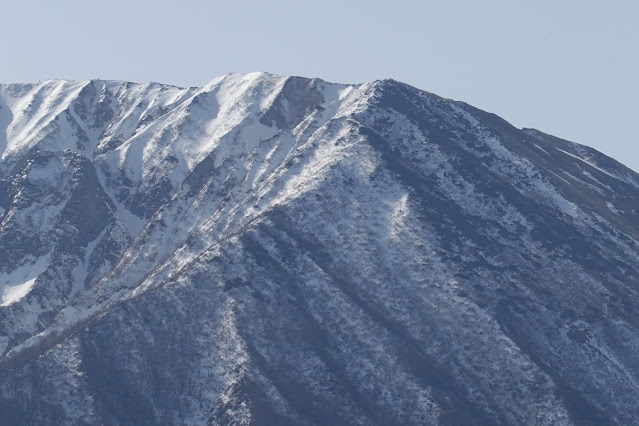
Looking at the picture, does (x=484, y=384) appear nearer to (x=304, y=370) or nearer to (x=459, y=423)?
(x=459, y=423)

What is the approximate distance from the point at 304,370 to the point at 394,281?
2781 cm

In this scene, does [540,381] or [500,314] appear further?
[500,314]

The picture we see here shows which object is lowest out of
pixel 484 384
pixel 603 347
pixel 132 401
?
pixel 132 401

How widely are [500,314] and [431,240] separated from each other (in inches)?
923

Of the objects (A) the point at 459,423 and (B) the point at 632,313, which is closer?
(A) the point at 459,423

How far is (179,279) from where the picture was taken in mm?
178250

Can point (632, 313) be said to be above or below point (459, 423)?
above

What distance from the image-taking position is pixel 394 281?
587 ft

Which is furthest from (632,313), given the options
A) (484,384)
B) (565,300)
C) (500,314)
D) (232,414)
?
(232,414)

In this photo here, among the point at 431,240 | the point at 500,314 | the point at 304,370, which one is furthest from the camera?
the point at 431,240

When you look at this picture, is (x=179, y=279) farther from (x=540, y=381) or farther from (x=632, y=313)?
(x=632, y=313)

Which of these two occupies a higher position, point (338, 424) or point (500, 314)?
point (500, 314)

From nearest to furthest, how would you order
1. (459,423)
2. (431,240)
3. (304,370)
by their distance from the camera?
(459,423)
(304,370)
(431,240)

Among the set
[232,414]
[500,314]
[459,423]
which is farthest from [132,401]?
[500,314]
